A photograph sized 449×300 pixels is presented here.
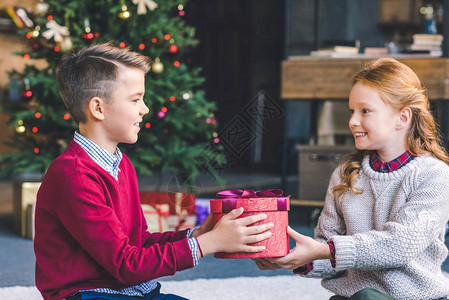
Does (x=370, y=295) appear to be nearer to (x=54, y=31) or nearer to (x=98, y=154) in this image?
(x=98, y=154)

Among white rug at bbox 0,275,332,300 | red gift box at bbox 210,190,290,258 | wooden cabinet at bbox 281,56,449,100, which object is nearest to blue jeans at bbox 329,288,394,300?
red gift box at bbox 210,190,290,258

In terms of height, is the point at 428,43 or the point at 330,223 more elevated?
the point at 428,43

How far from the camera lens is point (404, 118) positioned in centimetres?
129

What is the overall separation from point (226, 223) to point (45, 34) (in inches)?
84.0

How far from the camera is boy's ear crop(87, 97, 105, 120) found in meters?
1.17

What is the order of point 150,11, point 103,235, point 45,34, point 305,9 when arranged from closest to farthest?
point 103,235, point 45,34, point 150,11, point 305,9

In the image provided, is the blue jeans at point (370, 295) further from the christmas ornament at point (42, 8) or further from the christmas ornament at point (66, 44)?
the christmas ornament at point (42, 8)

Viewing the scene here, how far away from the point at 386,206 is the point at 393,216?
0.04 meters

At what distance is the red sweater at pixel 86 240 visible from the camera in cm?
106

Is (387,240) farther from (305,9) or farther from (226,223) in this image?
(305,9)

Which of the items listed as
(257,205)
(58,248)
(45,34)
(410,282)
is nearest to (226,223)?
(257,205)

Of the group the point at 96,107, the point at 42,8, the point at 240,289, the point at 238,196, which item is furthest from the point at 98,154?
the point at 42,8

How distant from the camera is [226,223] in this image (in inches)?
43.0

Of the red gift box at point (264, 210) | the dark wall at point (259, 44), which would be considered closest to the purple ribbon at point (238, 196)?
the red gift box at point (264, 210)
